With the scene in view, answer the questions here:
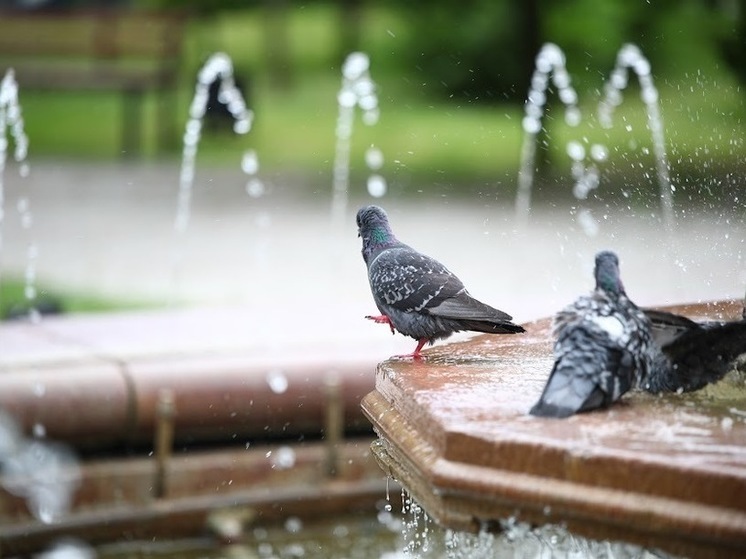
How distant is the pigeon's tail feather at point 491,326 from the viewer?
8.89 ft

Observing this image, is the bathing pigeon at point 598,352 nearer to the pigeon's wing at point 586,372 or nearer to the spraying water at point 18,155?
the pigeon's wing at point 586,372

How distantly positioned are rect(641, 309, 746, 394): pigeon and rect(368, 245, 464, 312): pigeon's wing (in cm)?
56

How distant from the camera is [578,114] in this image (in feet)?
49.8

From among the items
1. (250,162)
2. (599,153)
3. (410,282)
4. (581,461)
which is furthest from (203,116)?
(581,461)

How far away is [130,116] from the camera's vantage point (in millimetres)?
16859

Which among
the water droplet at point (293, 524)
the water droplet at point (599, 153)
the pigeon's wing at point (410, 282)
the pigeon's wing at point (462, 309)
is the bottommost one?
the water droplet at point (293, 524)

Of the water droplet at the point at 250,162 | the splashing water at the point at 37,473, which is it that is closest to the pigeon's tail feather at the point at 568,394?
the splashing water at the point at 37,473

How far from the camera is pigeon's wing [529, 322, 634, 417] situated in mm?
2193

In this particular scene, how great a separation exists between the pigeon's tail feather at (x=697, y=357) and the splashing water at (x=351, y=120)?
8.31m

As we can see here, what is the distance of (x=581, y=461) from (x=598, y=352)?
12.4 inches

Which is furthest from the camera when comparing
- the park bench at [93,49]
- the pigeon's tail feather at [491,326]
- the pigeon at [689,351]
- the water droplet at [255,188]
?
the park bench at [93,49]

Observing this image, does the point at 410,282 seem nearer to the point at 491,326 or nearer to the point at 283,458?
the point at 491,326

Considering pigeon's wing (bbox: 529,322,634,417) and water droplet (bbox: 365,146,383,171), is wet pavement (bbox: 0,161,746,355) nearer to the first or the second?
water droplet (bbox: 365,146,383,171)

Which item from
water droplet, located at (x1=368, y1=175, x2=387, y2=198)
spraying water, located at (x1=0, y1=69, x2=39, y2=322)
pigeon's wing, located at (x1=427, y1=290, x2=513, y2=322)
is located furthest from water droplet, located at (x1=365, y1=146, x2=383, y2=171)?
pigeon's wing, located at (x1=427, y1=290, x2=513, y2=322)
